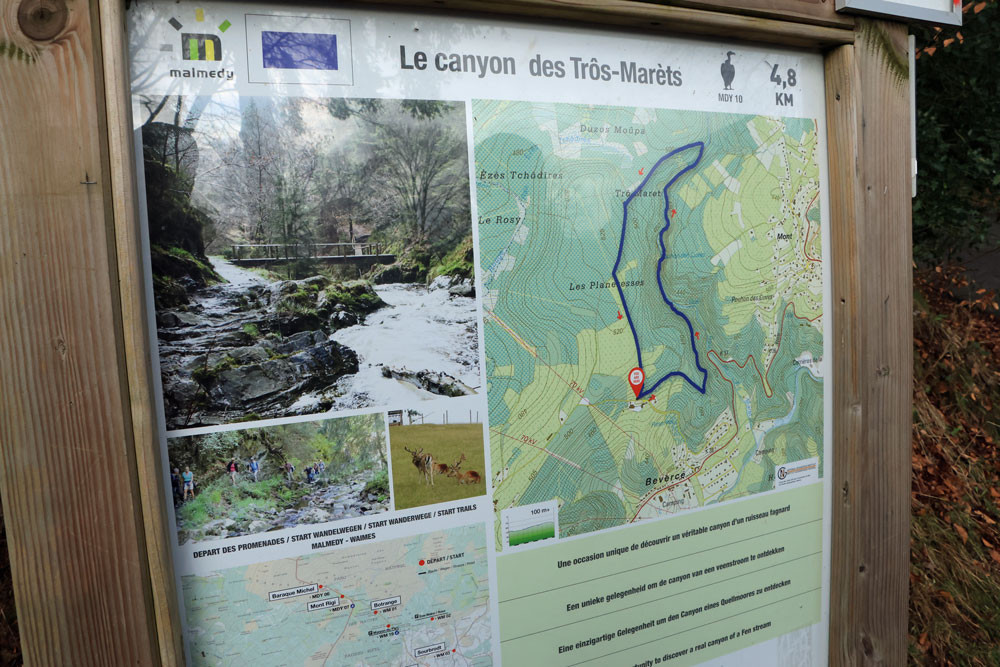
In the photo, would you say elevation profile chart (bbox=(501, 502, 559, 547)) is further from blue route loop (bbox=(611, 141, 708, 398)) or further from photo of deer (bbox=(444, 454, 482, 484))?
blue route loop (bbox=(611, 141, 708, 398))

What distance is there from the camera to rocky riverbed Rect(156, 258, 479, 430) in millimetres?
1216

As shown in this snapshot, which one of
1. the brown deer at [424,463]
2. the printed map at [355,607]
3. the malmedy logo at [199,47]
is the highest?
the malmedy logo at [199,47]

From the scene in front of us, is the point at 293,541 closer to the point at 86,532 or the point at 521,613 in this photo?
the point at 86,532

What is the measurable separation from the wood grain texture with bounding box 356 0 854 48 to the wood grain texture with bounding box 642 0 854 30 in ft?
0.04

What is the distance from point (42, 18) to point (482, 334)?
98 cm

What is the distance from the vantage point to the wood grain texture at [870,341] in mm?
1747

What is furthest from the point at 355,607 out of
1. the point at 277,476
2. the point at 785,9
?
the point at 785,9

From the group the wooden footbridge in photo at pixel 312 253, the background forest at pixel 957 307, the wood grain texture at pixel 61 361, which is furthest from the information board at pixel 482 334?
the background forest at pixel 957 307

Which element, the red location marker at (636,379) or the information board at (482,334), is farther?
the red location marker at (636,379)

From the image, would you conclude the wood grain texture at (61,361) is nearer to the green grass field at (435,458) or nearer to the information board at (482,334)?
the information board at (482,334)

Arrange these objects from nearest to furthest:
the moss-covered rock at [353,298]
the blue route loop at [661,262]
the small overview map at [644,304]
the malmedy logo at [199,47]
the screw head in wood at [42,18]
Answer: the screw head in wood at [42,18] < the malmedy logo at [199,47] < the moss-covered rock at [353,298] < the small overview map at [644,304] < the blue route loop at [661,262]

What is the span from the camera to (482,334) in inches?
→ 55.5

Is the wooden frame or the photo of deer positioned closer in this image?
the wooden frame

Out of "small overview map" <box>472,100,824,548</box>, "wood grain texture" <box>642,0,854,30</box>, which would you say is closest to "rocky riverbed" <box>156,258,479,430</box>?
"small overview map" <box>472,100,824,548</box>
